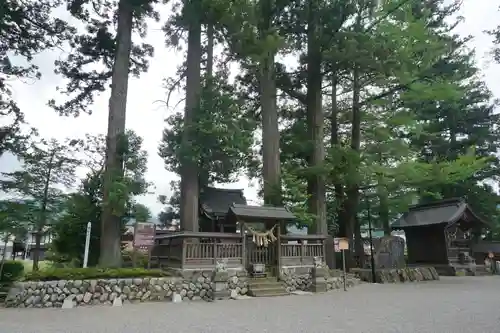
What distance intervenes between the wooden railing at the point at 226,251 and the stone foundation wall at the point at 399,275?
11.6ft

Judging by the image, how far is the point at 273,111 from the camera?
599 inches

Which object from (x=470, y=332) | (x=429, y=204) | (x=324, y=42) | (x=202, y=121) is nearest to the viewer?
(x=470, y=332)

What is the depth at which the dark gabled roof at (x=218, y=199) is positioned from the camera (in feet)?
53.3

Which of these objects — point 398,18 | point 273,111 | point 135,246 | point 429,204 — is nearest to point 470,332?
point 135,246

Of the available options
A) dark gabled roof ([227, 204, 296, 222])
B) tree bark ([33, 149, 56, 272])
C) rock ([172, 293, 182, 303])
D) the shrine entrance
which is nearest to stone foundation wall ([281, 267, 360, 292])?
the shrine entrance

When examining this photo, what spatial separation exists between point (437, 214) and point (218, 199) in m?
12.3

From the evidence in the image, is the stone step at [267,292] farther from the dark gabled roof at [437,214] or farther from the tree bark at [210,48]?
the dark gabled roof at [437,214]

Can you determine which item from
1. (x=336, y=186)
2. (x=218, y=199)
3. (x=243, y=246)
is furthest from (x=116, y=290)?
(x=336, y=186)

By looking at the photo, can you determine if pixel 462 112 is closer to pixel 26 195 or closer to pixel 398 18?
pixel 398 18

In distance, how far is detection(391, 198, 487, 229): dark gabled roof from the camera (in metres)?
18.1

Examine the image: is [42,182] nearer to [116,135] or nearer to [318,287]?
[116,135]

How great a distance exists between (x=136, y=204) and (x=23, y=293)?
445 centimetres

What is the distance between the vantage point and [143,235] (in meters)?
9.80

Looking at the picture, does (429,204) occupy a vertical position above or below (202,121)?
below
